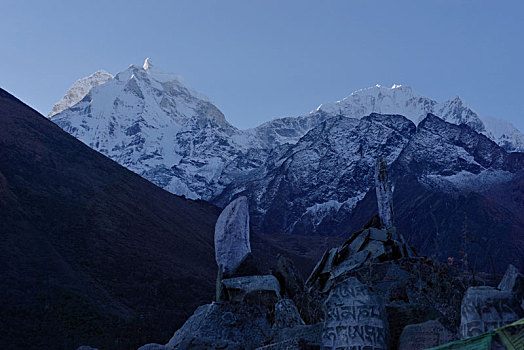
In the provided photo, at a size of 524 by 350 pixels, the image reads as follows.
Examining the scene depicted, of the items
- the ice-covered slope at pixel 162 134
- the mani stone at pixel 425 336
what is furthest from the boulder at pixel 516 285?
the ice-covered slope at pixel 162 134

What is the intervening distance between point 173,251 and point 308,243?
92.6ft

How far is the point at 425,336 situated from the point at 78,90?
195769 millimetres

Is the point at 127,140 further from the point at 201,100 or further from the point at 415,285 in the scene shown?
the point at 415,285

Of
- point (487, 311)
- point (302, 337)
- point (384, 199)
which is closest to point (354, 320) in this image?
point (302, 337)

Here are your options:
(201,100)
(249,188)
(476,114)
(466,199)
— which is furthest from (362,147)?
(201,100)

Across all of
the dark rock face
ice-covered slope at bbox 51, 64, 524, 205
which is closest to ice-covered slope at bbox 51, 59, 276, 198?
ice-covered slope at bbox 51, 64, 524, 205

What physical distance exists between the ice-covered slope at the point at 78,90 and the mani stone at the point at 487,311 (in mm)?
179854

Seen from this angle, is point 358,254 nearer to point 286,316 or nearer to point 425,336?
point 286,316

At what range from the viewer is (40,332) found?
17703 mm

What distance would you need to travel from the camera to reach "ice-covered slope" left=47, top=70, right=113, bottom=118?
17762cm

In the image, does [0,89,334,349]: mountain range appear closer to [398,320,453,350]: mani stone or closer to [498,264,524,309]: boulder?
[498,264,524,309]: boulder

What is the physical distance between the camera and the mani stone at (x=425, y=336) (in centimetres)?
361

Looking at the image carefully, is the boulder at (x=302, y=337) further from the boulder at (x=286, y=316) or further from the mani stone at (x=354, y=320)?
the boulder at (x=286, y=316)

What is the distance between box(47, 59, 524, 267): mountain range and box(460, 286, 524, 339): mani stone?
20.1m
